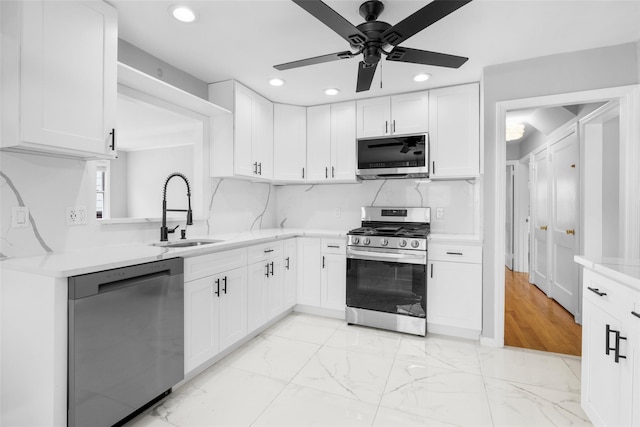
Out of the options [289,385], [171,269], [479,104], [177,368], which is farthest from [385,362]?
[479,104]

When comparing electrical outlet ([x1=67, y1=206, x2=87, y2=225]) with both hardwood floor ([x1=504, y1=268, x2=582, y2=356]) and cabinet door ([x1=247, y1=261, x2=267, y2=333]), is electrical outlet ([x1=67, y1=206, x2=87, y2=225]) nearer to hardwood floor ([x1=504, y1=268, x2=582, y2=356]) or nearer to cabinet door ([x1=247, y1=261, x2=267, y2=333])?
cabinet door ([x1=247, y1=261, x2=267, y2=333])

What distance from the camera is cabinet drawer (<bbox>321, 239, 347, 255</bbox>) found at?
3.23m

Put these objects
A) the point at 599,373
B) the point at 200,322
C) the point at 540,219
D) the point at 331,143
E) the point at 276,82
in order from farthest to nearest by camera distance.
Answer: the point at 540,219 → the point at 331,143 → the point at 276,82 → the point at 200,322 → the point at 599,373

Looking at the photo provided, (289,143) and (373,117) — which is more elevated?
(373,117)

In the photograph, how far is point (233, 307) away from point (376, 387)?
3.92 ft

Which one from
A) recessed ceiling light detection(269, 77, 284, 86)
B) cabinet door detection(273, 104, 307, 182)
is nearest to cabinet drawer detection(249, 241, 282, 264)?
cabinet door detection(273, 104, 307, 182)

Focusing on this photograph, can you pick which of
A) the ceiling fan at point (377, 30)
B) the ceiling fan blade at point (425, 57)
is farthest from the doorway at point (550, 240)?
the ceiling fan at point (377, 30)

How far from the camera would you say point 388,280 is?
294cm

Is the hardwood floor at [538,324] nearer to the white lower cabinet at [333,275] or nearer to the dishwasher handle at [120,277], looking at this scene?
the white lower cabinet at [333,275]

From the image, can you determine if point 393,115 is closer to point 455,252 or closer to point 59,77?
point 455,252

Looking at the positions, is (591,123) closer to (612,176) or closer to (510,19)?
(612,176)

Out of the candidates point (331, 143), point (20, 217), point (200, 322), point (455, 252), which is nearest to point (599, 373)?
point (455, 252)

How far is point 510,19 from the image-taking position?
1984mm

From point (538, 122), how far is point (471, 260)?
266 centimetres
